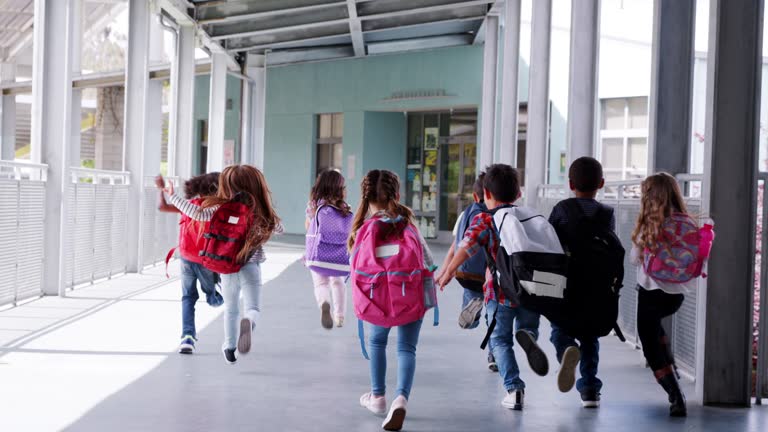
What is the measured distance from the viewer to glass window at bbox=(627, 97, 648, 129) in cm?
1731

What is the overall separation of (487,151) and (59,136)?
10.2 meters

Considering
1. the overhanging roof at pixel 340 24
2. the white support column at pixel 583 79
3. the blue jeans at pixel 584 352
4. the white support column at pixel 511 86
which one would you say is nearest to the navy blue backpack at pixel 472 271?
the blue jeans at pixel 584 352

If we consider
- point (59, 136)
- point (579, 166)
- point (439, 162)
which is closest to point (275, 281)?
point (59, 136)

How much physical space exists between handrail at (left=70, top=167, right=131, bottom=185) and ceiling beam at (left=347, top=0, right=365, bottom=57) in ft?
16.5

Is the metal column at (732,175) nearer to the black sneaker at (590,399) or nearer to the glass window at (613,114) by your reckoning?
the black sneaker at (590,399)

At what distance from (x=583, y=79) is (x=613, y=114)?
28.3 feet

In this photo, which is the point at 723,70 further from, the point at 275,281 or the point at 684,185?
the point at 275,281

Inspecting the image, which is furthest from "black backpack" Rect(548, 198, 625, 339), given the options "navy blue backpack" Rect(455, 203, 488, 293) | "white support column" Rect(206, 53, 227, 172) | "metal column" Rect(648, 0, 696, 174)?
"white support column" Rect(206, 53, 227, 172)

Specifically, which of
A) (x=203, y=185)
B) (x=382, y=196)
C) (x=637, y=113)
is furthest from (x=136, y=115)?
(x=637, y=113)

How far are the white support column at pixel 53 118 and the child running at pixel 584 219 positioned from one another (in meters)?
5.90

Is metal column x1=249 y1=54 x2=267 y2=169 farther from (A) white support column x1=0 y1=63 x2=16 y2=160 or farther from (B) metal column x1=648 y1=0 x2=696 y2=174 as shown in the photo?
(B) metal column x1=648 y1=0 x2=696 y2=174

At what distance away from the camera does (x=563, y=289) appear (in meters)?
4.75

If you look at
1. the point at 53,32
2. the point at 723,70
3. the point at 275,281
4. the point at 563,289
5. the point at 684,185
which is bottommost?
the point at 275,281

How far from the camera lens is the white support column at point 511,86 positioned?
15.2m
